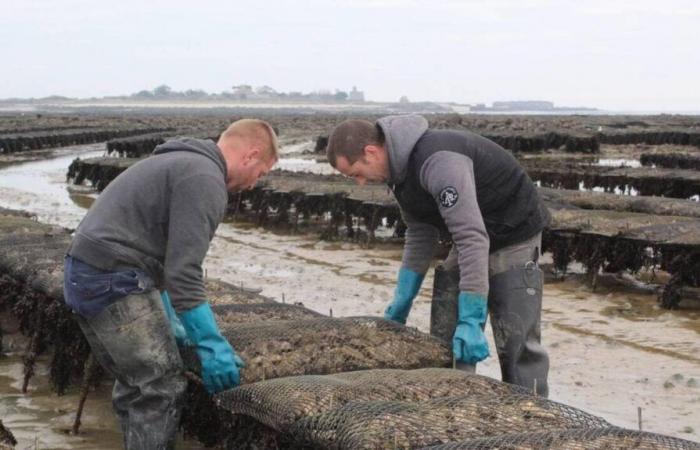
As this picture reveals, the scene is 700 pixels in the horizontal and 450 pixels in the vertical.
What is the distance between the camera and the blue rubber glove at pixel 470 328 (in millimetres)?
4266

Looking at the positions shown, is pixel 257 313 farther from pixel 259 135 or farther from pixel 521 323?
pixel 259 135

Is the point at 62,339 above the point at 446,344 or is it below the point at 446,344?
below

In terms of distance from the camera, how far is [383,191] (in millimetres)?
13773

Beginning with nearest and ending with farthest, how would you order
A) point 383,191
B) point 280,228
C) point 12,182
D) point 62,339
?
1. point 62,339
2. point 383,191
3. point 280,228
4. point 12,182

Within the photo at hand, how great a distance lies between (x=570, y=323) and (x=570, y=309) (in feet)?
1.92

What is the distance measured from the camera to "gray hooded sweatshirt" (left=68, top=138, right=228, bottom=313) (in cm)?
353

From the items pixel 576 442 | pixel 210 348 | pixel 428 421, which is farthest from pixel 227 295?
pixel 576 442

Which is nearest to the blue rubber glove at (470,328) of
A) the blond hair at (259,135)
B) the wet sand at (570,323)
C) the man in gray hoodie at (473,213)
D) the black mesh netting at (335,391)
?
the man in gray hoodie at (473,213)

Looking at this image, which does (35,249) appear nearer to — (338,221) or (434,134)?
(434,134)

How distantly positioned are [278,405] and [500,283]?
1.45 meters

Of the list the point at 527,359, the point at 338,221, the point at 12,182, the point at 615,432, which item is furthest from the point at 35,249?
the point at 12,182

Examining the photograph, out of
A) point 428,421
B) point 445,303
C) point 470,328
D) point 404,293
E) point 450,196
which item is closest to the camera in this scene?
point 428,421

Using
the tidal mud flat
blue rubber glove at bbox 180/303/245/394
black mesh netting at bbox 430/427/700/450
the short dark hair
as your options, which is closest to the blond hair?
the short dark hair

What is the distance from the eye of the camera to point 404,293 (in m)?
5.04
